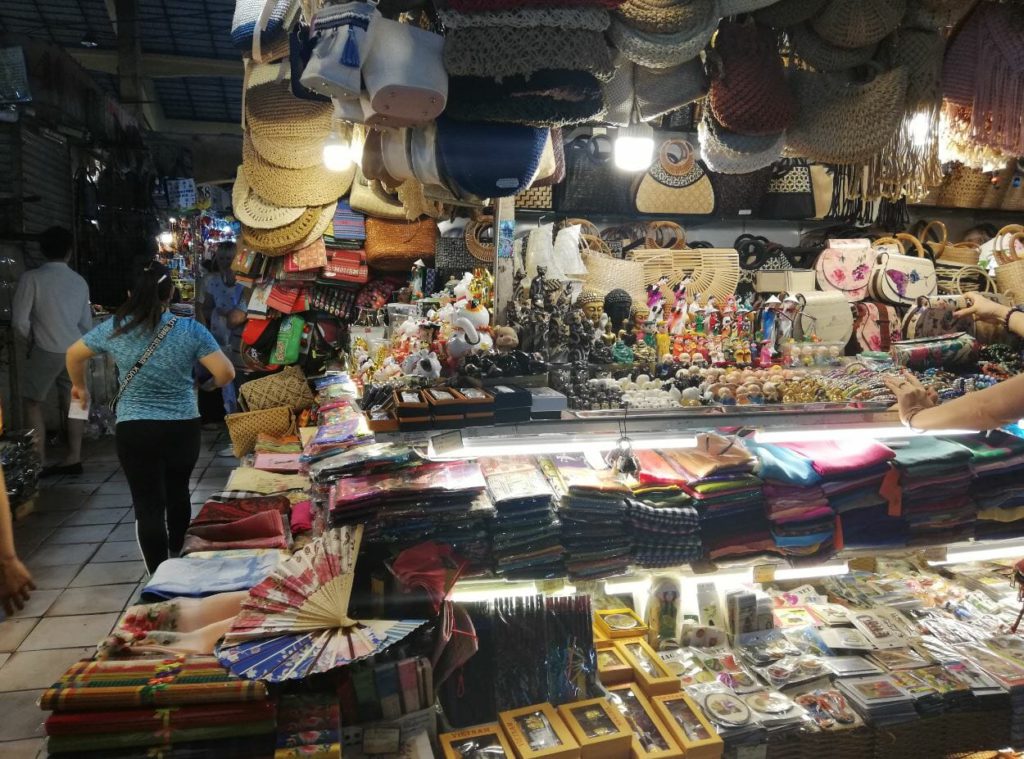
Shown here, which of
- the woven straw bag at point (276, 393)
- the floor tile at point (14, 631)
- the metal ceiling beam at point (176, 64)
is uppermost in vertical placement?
the metal ceiling beam at point (176, 64)

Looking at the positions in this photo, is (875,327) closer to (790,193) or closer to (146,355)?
(790,193)

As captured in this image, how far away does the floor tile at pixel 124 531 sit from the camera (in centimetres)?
515

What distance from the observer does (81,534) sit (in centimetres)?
520

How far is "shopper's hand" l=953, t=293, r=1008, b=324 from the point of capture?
141 inches

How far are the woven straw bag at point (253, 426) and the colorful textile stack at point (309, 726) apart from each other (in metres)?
3.36

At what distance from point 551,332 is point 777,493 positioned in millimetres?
1282

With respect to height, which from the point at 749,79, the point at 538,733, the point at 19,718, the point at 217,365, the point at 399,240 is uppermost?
the point at 749,79

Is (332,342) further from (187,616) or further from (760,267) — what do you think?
(187,616)

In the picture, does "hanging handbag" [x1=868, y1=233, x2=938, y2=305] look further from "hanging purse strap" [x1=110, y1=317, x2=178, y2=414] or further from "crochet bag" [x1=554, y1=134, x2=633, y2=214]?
"hanging purse strap" [x1=110, y1=317, x2=178, y2=414]

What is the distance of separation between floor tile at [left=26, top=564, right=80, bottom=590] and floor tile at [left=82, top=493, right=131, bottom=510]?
1215 millimetres

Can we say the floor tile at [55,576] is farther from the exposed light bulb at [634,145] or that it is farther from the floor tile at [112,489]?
the exposed light bulb at [634,145]

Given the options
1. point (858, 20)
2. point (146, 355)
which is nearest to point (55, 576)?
point (146, 355)

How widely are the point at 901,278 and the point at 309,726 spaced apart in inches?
181

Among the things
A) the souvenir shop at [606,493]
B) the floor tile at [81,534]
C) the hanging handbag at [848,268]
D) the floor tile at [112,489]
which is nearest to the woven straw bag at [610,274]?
the souvenir shop at [606,493]
